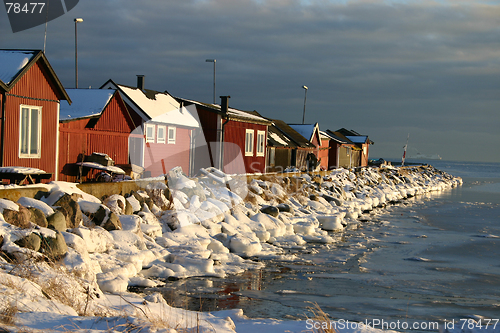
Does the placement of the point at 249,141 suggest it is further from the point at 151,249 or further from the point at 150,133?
the point at 151,249

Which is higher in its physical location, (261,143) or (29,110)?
(29,110)

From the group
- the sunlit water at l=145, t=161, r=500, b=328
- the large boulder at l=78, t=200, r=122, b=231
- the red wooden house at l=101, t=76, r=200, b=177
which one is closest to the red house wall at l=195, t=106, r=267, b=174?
the red wooden house at l=101, t=76, r=200, b=177

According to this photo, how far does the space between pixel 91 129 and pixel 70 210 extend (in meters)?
7.27

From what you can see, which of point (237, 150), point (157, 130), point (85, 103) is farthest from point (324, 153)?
point (85, 103)

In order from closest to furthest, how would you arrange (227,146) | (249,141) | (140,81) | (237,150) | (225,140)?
(140,81) → (225,140) → (227,146) → (237,150) → (249,141)

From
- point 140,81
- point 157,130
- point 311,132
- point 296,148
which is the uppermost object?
point 140,81

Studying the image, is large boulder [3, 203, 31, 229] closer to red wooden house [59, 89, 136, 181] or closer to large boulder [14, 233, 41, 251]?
large boulder [14, 233, 41, 251]

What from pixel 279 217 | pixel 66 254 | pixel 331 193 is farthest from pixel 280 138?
pixel 66 254

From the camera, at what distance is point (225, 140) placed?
2570 centimetres

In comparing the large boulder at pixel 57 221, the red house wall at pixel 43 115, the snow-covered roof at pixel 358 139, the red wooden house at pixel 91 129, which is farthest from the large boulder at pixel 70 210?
the snow-covered roof at pixel 358 139

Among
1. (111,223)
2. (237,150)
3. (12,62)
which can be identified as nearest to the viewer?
(111,223)

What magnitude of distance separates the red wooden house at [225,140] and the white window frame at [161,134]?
351 centimetres

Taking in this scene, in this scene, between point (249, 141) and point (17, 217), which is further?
point (249, 141)

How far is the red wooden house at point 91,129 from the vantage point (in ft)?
50.3
